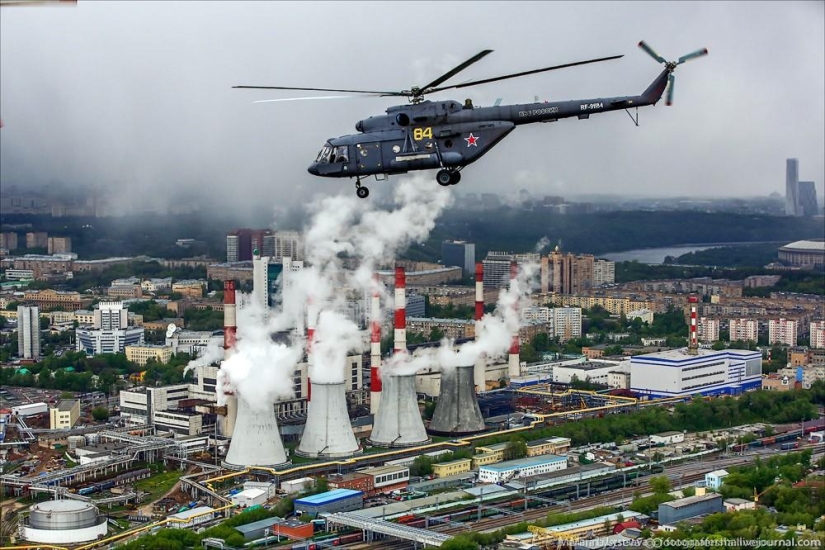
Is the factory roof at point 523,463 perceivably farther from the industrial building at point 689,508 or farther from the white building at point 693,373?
the white building at point 693,373

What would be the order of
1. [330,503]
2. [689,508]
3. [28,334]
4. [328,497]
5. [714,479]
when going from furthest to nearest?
1. [28,334]
2. [714,479]
3. [328,497]
4. [330,503]
5. [689,508]

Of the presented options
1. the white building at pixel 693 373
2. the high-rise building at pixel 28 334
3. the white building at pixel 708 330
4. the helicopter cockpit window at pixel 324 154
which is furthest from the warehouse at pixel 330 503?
the white building at pixel 708 330

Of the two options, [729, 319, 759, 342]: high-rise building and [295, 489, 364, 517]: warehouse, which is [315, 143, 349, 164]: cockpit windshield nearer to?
[295, 489, 364, 517]: warehouse

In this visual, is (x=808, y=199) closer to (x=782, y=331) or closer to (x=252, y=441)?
(x=782, y=331)

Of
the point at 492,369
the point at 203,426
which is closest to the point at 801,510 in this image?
the point at 203,426

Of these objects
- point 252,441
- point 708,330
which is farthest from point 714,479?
point 708,330

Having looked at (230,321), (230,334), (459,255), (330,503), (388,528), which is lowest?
(388,528)
